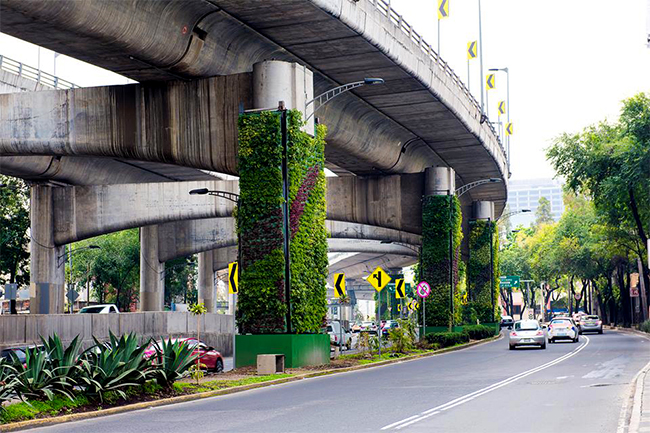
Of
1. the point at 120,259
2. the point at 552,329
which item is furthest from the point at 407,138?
the point at 120,259

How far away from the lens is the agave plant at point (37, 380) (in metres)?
17.6

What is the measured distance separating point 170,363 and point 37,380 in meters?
3.80

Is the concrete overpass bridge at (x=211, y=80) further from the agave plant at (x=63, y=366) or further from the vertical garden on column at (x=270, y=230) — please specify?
the agave plant at (x=63, y=366)

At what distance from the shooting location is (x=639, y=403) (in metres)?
17.0

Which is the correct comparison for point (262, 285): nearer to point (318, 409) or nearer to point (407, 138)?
point (318, 409)

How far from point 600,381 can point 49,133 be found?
20873 millimetres

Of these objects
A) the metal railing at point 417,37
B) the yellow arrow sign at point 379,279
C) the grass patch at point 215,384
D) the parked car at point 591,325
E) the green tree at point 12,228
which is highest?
the metal railing at point 417,37

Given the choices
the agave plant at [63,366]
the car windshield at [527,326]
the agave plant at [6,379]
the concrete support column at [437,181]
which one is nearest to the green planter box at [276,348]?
the agave plant at [63,366]

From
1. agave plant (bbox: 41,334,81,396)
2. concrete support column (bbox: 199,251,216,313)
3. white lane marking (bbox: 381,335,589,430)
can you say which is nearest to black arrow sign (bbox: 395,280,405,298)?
white lane marking (bbox: 381,335,589,430)

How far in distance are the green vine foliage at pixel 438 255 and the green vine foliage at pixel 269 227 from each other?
2132 cm

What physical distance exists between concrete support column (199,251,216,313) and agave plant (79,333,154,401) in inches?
2478

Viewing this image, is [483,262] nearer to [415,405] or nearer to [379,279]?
[379,279]

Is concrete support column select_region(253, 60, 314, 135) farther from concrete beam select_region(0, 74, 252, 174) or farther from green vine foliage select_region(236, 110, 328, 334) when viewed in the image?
concrete beam select_region(0, 74, 252, 174)

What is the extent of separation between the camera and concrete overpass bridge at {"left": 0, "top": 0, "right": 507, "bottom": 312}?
27.5 m
